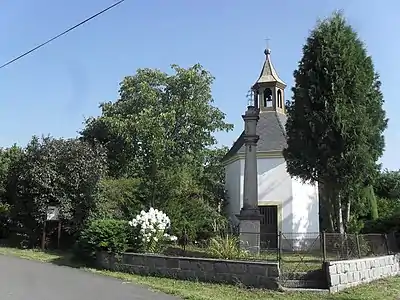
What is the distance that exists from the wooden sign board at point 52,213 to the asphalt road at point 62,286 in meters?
4.58

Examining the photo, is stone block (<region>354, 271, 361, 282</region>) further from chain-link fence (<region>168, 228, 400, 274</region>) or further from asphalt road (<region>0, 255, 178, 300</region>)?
asphalt road (<region>0, 255, 178, 300</region>)

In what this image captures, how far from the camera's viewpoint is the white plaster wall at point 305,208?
22719mm

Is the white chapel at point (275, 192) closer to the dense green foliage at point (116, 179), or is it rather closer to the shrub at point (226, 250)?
the dense green foliage at point (116, 179)

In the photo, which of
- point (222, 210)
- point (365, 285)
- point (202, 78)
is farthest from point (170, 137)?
point (365, 285)

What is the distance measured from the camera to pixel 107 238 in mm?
12469

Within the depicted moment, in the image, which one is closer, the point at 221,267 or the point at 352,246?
the point at 221,267

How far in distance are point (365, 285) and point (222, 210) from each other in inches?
551

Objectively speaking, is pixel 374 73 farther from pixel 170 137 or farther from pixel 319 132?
pixel 170 137

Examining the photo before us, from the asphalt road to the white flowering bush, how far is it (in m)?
1.72

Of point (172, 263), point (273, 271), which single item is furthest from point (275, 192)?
point (273, 271)

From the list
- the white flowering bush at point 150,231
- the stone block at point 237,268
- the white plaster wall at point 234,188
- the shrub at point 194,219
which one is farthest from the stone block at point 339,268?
the white plaster wall at point 234,188

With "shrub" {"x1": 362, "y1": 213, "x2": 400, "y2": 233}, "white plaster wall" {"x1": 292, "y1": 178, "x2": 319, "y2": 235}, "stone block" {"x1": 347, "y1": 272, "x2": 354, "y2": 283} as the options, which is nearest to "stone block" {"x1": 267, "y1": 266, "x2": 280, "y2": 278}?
"stone block" {"x1": 347, "y1": 272, "x2": 354, "y2": 283}

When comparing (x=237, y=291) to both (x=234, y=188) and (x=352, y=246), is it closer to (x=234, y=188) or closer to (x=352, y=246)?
(x=352, y=246)

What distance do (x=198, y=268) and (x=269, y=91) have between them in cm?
1767
